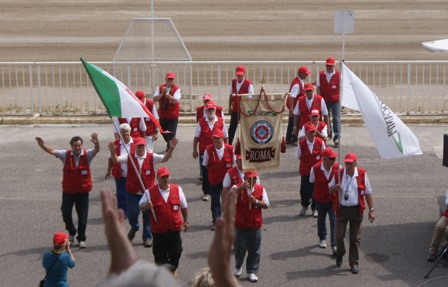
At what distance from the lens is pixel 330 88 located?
1728cm

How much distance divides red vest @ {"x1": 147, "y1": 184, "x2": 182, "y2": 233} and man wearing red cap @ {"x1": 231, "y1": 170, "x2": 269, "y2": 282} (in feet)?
2.41

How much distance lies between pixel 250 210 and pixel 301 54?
→ 17.5 m

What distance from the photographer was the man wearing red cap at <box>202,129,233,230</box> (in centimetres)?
1280

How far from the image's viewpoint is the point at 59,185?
15.2 m

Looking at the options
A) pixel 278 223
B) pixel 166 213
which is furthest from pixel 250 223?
pixel 278 223

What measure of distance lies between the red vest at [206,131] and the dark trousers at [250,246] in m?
3.53

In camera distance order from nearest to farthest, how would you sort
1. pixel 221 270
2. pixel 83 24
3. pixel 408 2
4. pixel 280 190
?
pixel 221 270 < pixel 280 190 < pixel 83 24 < pixel 408 2

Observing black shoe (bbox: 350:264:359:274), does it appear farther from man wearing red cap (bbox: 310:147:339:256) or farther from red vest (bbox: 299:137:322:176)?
red vest (bbox: 299:137:322:176)

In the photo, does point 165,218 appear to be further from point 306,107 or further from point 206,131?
point 306,107

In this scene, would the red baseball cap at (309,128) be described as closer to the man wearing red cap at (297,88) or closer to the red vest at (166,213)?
the red vest at (166,213)

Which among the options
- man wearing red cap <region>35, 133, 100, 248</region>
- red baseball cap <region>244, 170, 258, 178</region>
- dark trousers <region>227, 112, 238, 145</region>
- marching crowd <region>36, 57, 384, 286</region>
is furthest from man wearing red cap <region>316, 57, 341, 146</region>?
man wearing red cap <region>35, 133, 100, 248</region>

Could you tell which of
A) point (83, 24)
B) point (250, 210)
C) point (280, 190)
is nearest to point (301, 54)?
point (83, 24)

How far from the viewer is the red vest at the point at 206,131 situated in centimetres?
1434

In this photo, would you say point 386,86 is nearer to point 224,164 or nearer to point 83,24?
point 224,164
